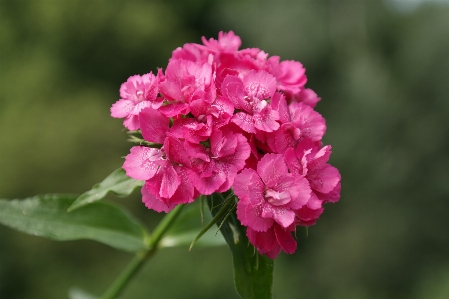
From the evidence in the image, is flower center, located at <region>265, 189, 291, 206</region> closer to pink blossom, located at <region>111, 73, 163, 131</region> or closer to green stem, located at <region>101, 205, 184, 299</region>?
pink blossom, located at <region>111, 73, 163, 131</region>

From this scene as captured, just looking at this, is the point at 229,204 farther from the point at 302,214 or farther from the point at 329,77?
the point at 329,77

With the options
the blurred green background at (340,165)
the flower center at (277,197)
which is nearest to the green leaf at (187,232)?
the flower center at (277,197)

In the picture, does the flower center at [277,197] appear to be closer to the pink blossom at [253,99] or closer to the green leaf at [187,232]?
the pink blossom at [253,99]

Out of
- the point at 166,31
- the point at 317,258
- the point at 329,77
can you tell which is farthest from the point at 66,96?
the point at 317,258

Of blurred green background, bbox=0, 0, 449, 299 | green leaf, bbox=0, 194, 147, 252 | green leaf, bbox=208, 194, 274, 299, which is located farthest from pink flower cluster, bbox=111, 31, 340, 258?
blurred green background, bbox=0, 0, 449, 299

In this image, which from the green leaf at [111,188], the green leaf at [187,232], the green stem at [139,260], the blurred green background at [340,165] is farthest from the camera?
the blurred green background at [340,165]

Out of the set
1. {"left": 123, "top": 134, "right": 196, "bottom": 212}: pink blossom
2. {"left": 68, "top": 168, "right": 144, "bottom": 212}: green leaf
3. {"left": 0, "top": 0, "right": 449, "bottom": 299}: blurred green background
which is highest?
{"left": 123, "top": 134, "right": 196, "bottom": 212}: pink blossom

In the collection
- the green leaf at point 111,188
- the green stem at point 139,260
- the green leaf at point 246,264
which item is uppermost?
the green leaf at point 111,188
